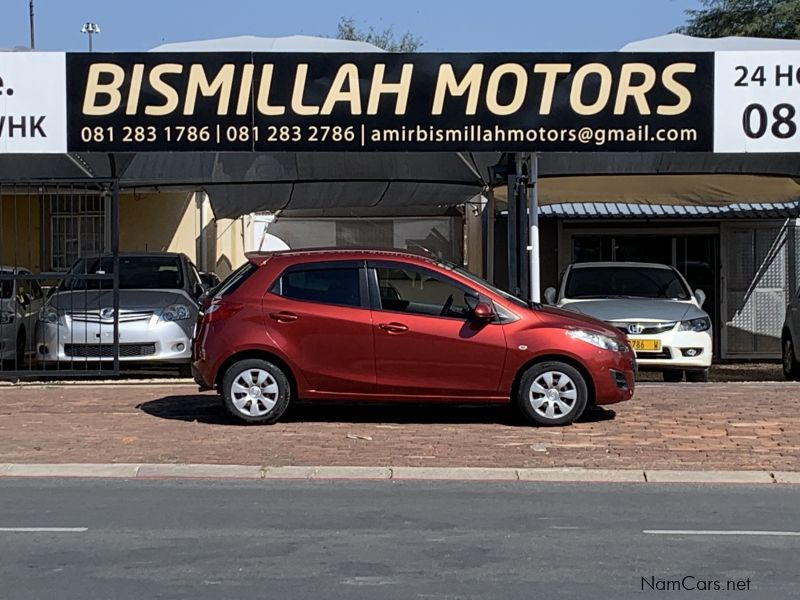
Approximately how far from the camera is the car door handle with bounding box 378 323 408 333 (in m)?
11.0

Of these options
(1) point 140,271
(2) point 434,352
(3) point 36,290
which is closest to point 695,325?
(2) point 434,352

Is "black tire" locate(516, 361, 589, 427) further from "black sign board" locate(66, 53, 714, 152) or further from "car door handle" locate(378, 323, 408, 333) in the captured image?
"black sign board" locate(66, 53, 714, 152)

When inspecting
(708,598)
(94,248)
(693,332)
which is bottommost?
(708,598)

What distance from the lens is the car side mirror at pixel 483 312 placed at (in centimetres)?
1096

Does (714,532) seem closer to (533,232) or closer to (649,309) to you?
(533,232)

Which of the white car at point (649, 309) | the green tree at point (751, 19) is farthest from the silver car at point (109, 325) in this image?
the green tree at point (751, 19)

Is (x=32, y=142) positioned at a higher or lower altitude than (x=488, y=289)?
higher

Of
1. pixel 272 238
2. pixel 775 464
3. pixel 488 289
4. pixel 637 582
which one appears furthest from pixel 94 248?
pixel 637 582

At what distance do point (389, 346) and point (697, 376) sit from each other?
5.87m

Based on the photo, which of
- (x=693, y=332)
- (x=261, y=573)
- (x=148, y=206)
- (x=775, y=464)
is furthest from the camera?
(x=148, y=206)

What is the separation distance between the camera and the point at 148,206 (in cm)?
2295

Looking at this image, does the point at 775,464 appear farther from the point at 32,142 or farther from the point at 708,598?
the point at 32,142

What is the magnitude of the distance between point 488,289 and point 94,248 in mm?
11970

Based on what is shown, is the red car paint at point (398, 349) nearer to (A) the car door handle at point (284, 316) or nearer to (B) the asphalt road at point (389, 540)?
(A) the car door handle at point (284, 316)
